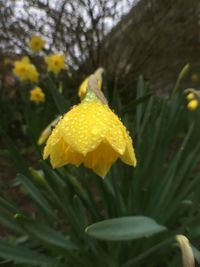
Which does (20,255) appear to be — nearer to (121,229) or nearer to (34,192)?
(34,192)

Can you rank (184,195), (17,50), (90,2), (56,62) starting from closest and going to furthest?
(184,195) < (90,2) < (56,62) < (17,50)

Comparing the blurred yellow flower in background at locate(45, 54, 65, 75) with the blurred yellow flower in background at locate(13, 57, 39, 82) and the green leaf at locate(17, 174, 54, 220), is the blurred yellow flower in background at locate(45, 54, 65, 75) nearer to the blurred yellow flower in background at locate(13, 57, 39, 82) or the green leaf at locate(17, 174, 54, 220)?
the blurred yellow flower in background at locate(13, 57, 39, 82)

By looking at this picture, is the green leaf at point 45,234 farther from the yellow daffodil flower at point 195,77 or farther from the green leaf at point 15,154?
the yellow daffodil flower at point 195,77

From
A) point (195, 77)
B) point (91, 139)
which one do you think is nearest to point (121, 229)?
point (91, 139)

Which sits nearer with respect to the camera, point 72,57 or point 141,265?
point 141,265

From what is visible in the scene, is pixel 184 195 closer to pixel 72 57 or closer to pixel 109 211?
pixel 109 211

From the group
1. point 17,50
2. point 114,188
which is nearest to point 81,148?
point 114,188

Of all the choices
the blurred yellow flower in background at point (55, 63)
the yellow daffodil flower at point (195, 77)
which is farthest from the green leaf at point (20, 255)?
the yellow daffodil flower at point (195, 77)
